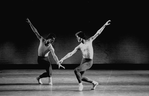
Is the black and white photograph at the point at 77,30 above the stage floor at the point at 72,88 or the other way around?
above

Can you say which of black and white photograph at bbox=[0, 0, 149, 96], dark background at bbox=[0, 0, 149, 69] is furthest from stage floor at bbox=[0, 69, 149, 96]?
dark background at bbox=[0, 0, 149, 69]

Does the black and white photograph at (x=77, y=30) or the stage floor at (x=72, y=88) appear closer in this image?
the stage floor at (x=72, y=88)

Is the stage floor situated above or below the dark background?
below

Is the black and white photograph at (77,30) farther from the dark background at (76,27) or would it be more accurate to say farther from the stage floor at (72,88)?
the stage floor at (72,88)

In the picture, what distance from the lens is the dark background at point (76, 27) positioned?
43.3 feet

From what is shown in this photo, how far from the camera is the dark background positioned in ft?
43.3

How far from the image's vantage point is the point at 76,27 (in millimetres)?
13422

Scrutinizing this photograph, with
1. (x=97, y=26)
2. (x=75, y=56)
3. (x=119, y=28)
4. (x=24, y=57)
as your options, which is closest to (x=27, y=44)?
(x=24, y=57)

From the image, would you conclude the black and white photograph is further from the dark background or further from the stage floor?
the stage floor

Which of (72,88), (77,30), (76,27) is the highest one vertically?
(76,27)

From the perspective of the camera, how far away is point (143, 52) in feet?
Answer: 43.9

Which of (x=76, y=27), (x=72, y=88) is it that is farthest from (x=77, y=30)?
(x=72, y=88)

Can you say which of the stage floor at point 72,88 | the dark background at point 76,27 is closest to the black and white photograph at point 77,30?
the dark background at point 76,27

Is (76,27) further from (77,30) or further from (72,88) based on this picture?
(72,88)
